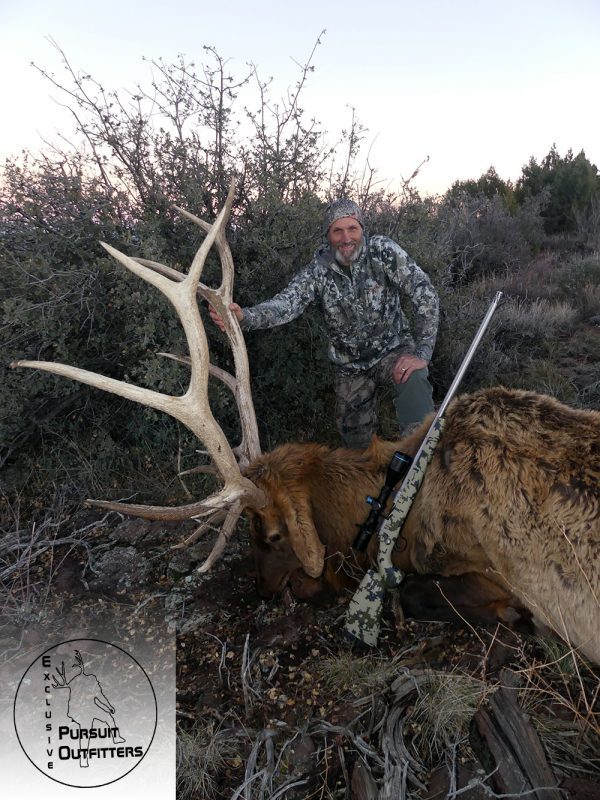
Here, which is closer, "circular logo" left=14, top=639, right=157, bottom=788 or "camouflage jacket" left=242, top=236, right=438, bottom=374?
"circular logo" left=14, top=639, right=157, bottom=788

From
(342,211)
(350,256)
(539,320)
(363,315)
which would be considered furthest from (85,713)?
(539,320)

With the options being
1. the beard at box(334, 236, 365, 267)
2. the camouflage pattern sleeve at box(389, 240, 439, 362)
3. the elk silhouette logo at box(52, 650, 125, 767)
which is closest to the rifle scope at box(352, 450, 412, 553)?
the elk silhouette logo at box(52, 650, 125, 767)

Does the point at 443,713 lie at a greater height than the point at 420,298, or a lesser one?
lesser

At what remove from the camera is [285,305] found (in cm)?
392

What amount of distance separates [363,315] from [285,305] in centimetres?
66

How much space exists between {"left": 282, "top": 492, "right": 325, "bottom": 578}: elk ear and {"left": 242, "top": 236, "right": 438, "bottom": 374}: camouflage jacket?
159cm

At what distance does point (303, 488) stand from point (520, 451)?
1.00 m

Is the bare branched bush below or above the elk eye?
above

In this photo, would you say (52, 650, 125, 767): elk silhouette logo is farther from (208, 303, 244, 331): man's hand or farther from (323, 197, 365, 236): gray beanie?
(323, 197, 365, 236): gray beanie

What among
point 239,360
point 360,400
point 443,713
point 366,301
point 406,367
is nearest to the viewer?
point 443,713

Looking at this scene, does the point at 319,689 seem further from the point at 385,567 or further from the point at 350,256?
the point at 350,256

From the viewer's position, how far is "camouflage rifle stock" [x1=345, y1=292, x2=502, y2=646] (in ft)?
8.25

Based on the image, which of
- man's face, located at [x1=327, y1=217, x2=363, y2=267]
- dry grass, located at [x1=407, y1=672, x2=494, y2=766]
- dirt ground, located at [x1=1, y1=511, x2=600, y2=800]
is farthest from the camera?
man's face, located at [x1=327, y1=217, x2=363, y2=267]

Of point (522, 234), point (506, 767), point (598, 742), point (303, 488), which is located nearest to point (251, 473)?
point (303, 488)
